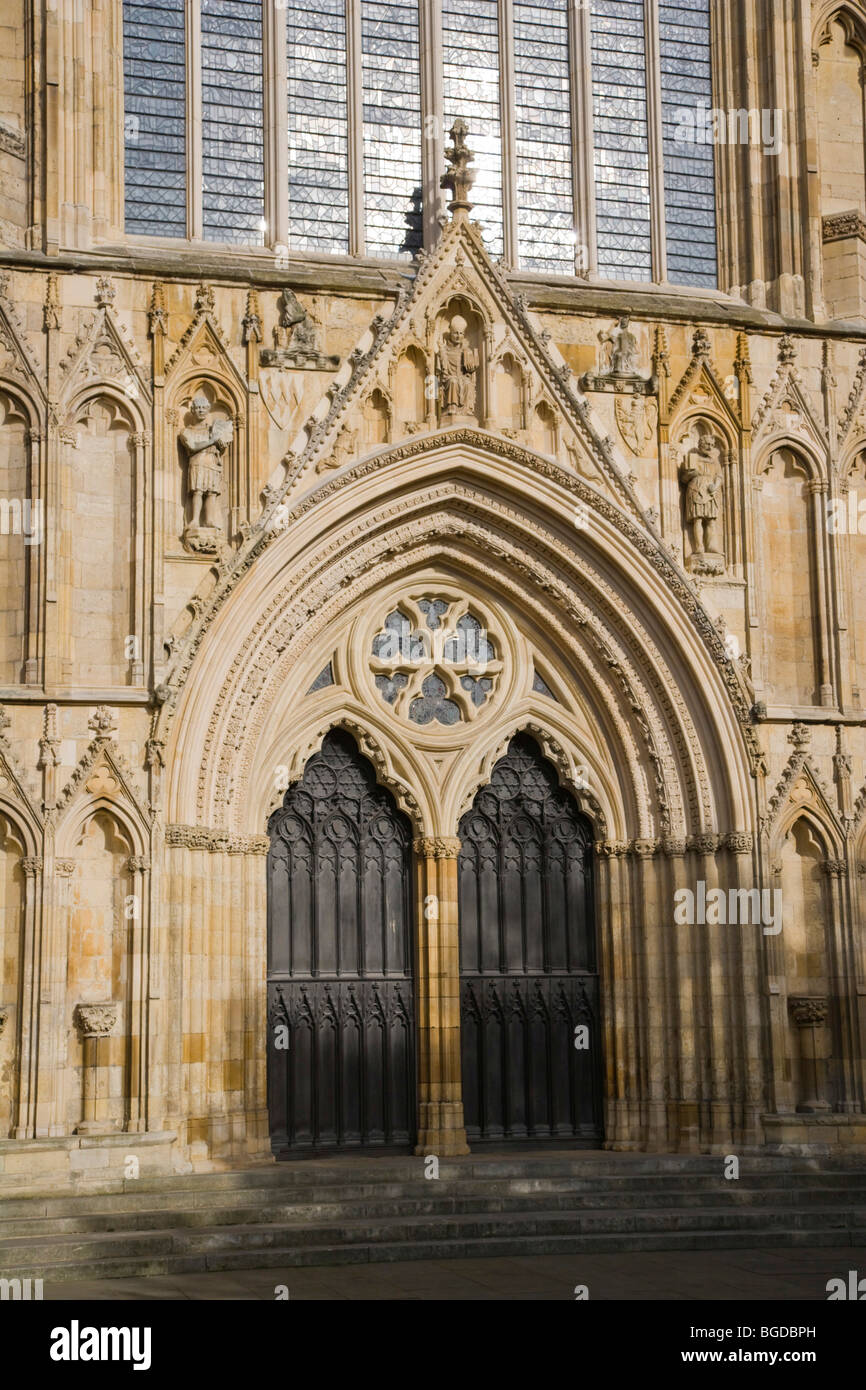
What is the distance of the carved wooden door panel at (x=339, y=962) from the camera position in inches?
715

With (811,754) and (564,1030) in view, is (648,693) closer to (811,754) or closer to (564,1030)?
(811,754)

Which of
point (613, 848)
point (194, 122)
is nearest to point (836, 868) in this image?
point (613, 848)

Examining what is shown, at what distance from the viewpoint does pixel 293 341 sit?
18188 millimetres

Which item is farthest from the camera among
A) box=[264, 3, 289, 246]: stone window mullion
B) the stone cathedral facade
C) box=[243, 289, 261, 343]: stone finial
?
box=[264, 3, 289, 246]: stone window mullion

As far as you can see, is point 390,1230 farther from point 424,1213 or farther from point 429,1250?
point 424,1213

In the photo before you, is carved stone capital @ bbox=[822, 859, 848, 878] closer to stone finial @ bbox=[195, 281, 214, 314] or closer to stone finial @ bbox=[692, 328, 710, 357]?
stone finial @ bbox=[692, 328, 710, 357]

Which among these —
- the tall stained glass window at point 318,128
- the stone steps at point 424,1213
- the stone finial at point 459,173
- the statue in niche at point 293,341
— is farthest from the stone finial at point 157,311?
the stone steps at point 424,1213

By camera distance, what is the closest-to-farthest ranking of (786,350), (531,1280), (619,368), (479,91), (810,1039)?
(531,1280) → (810,1039) → (619,368) → (786,350) → (479,91)

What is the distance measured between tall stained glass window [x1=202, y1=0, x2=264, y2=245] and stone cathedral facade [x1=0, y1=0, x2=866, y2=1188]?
36 millimetres

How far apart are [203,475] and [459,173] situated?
12.9ft

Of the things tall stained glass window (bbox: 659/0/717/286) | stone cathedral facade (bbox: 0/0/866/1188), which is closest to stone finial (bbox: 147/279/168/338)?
stone cathedral facade (bbox: 0/0/866/1188)

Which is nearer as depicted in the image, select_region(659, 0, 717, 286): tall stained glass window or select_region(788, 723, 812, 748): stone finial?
select_region(788, 723, 812, 748): stone finial

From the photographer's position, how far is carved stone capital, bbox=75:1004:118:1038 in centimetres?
1659

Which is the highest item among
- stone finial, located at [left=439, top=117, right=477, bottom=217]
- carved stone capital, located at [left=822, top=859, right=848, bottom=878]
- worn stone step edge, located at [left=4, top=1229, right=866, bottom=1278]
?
stone finial, located at [left=439, top=117, right=477, bottom=217]
